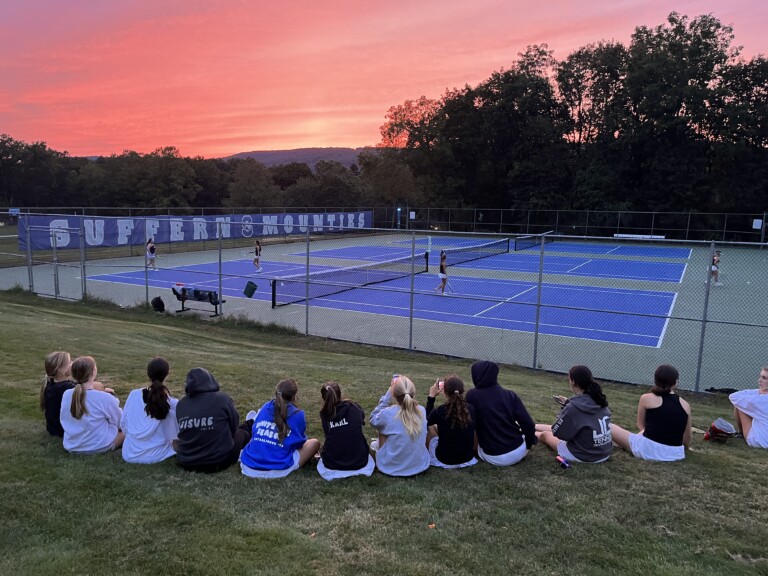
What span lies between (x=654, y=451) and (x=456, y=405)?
2219 millimetres

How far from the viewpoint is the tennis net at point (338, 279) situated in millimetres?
21344

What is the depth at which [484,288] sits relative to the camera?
2447cm

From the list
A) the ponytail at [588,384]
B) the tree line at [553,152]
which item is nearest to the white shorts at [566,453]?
the ponytail at [588,384]

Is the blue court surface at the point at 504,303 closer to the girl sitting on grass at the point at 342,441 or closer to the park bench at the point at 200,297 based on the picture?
the park bench at the point at 200,297

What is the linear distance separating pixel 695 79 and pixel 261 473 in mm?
65665

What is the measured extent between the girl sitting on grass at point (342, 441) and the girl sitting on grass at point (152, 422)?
5.08ft

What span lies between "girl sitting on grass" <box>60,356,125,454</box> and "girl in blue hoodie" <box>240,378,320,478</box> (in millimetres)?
1553

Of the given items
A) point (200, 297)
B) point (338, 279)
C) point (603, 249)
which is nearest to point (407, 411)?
point (200, 297)

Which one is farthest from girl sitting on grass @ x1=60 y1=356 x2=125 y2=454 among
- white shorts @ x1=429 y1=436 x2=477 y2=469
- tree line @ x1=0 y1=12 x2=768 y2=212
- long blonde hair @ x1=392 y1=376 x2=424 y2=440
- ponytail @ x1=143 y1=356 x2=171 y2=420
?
tree line @ x1=0 y1=12 x2=768 y2=212

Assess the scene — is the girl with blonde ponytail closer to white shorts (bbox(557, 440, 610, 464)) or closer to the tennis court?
white shorts (bbox(557, 440, 610, 464))

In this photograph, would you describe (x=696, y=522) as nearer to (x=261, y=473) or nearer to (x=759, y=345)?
(x=261, y=473)

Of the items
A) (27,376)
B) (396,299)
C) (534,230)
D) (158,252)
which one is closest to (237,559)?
(27,376)

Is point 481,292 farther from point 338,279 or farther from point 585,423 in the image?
point 585,423

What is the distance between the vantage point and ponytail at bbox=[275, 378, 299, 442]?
5.31 metres
